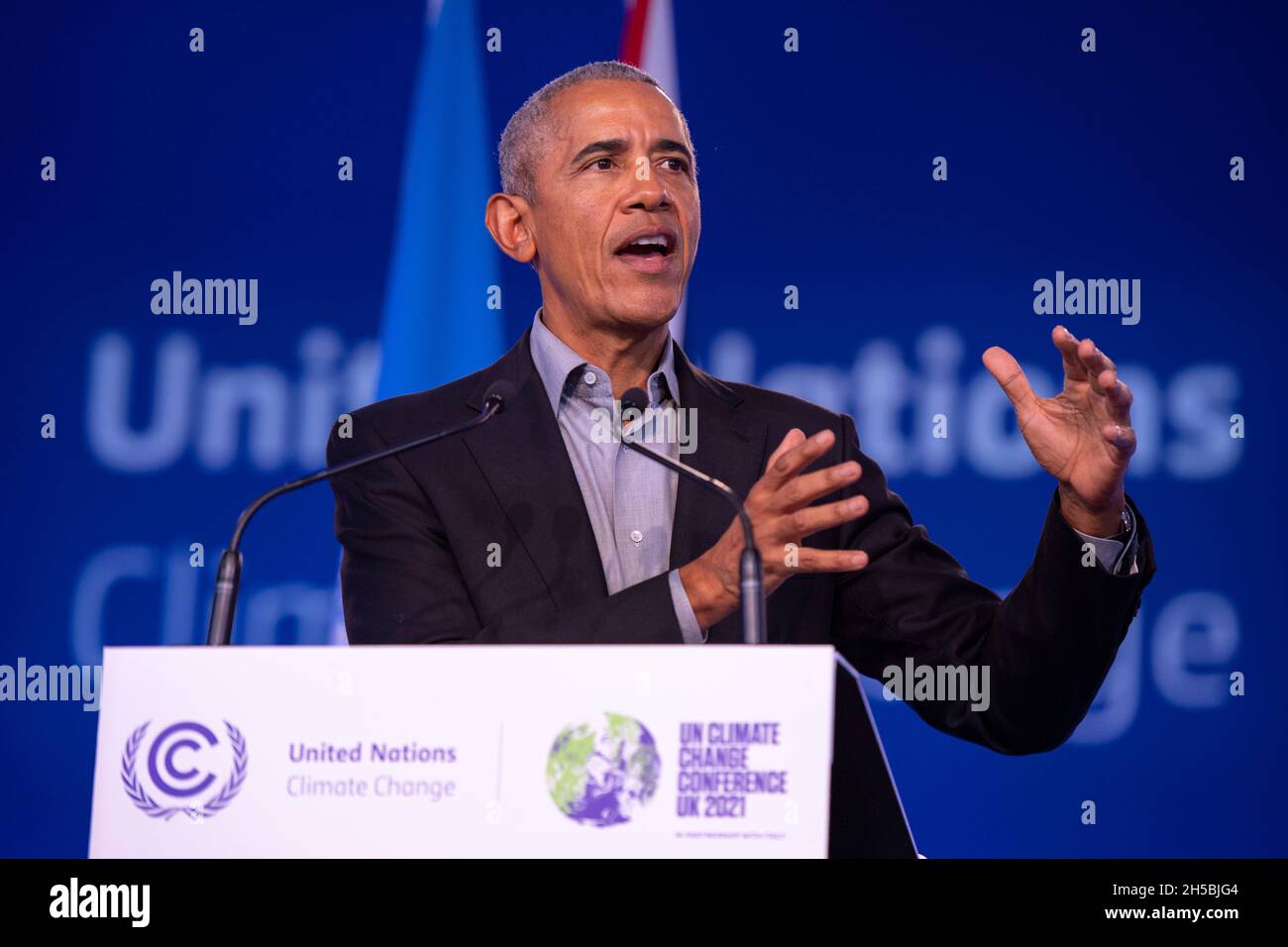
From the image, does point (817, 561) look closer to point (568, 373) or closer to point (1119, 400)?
point (1119, 400)

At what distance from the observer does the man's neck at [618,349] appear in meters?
2.50

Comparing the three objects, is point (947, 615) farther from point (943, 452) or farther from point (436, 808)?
point (943, 452)

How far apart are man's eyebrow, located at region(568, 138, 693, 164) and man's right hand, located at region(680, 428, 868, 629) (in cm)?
89

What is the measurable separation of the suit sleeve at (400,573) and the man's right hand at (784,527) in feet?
0.27

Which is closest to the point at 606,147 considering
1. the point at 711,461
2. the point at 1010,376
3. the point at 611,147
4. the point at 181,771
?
the point at 611,147

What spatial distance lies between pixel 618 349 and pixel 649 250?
0.62 feet

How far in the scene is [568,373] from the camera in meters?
2.46

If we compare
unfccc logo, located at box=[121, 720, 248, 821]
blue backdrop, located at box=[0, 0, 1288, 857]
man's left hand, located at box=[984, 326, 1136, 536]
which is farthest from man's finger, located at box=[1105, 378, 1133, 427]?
blue backdrop, located at box=[0, 0, 1288, 857]

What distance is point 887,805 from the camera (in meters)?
1.74

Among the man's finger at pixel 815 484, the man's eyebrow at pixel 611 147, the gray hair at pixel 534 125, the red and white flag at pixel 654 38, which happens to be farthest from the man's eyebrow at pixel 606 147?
the red and white flag at pixel 654 38

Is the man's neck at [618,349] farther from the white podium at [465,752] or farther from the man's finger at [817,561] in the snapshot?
the white podium at [465,752]
